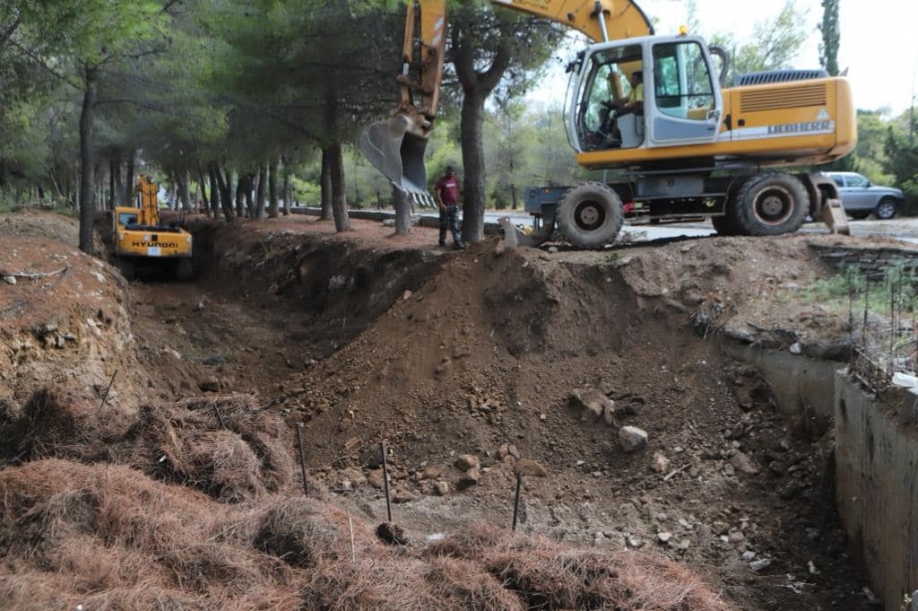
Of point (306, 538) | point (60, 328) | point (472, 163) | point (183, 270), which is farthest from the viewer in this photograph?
point (183, 270)

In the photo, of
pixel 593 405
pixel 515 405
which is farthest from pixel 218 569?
pixel 593 405

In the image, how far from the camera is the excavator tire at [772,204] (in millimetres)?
10867

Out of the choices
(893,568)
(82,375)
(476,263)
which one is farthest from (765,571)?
(82,375)

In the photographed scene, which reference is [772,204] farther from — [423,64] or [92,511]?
[92,511]

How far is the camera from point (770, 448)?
25.1 feet

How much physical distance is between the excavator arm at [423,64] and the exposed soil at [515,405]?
1633 mm

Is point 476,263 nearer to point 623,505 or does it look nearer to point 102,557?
point 623,505

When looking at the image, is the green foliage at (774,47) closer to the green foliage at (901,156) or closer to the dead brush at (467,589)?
the green foliage at (901,156)

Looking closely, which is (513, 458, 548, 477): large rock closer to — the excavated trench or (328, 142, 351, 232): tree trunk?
the excavated trench

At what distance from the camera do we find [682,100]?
10734 mm

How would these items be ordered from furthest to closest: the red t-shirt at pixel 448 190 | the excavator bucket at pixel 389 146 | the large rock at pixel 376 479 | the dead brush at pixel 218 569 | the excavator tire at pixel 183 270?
the excavator tire at pixel 183 270 → the red t-shirt at pixel 448 190 → the excavator bucket at pixel 389 146 → the large rock at pixel 376 479 → the dead brush at pixel 218 569

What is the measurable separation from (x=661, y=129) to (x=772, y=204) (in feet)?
6.46

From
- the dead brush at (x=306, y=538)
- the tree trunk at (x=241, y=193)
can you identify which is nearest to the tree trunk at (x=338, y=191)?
the tree trunk at (x=241, y=193)

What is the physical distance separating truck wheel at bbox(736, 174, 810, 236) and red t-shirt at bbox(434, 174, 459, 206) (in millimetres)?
4539
